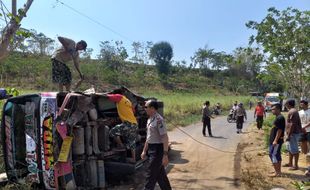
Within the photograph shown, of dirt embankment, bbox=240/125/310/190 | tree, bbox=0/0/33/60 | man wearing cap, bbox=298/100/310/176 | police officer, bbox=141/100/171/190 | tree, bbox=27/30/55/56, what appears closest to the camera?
police officer, bbox=141/100/171/190

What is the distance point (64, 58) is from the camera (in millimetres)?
9688

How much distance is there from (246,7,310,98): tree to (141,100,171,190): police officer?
9.01 meters

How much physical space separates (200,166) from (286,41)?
6.44 metres

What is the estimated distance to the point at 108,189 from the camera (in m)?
8.30

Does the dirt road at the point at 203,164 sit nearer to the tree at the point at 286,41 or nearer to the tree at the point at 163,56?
the tree at the point at 286,41

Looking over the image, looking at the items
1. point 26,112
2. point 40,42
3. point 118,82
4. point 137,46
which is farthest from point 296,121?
point 137,46

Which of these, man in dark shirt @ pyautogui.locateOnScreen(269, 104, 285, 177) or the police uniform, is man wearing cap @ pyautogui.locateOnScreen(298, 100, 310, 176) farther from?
the police uniform

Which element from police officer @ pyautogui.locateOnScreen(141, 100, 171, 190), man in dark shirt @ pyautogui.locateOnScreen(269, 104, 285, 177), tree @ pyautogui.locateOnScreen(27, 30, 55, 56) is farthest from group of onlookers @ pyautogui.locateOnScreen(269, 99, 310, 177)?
tree @ pyautogui.locateOnScreen(27, 30, 55, 56)

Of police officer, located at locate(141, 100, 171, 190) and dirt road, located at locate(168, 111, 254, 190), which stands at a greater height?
police officer, located at locate(141, 100, 171, 190)

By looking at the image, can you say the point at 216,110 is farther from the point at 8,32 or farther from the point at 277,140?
the point at 8,32

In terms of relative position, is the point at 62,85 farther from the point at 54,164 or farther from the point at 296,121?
the point at 296,121

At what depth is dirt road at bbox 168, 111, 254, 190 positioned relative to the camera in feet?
30.0

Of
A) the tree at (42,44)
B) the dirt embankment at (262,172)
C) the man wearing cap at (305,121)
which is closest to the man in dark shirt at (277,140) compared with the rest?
the dirt embankment at (262,172)

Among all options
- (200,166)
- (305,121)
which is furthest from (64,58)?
(305,121)
